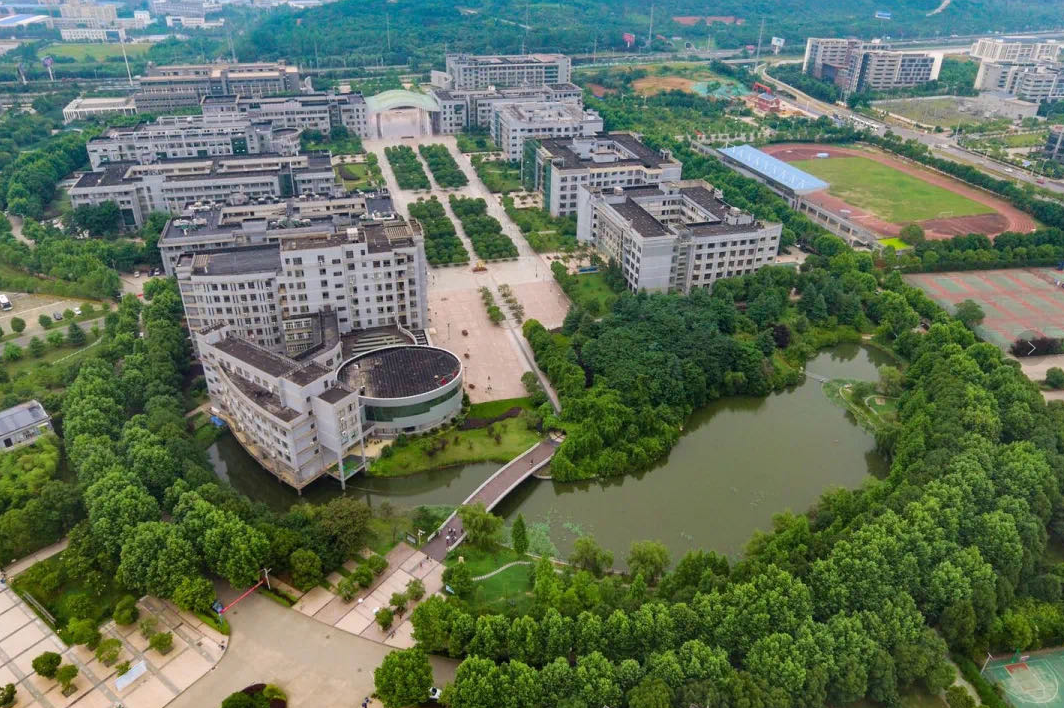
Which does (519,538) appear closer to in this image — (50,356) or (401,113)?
(50,356)

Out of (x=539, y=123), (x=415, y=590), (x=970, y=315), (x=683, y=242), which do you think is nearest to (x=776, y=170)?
(x=539, y=123)

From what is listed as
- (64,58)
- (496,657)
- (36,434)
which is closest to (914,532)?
(496,657)

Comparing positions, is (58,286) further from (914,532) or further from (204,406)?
(914,532)

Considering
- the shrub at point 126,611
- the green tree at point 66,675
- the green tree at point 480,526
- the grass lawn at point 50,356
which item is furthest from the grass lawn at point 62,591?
the grass lawn at point 50,356

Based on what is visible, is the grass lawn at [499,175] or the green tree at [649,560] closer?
the green tree at [649,560]

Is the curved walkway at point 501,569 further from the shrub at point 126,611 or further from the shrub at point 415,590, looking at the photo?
the shrub at point 126,611
